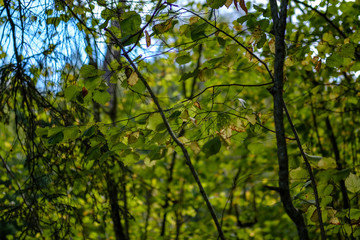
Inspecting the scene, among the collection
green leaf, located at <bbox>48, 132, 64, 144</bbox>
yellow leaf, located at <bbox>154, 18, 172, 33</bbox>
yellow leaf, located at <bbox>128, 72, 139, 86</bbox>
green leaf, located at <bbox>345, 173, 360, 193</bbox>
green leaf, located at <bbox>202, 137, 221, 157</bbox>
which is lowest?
green leaf, located at <bbox>345, 173, 360, 193</bbox>

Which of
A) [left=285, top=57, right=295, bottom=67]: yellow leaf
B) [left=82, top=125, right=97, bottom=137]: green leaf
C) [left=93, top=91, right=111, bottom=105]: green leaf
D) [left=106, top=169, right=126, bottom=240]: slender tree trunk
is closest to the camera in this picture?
[left=82, top=125, right=97, bottom=137]: green leaf

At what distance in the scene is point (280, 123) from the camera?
1.08 meters

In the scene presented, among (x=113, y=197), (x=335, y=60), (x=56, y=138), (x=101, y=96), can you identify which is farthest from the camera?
(x=113, y=197)

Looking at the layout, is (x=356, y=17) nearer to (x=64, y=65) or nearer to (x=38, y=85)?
(x=64, y=65)

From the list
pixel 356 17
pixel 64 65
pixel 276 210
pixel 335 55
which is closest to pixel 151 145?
pixel 64 65

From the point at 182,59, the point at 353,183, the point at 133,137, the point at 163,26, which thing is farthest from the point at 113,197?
the point at 353,183

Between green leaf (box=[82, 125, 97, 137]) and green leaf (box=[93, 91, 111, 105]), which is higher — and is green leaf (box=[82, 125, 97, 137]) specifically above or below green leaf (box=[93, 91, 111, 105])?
below

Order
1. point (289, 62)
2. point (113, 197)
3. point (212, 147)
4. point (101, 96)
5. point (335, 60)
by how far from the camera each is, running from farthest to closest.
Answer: point (113, 197)
point (289, 62)
point (335, 60)
point (101, 96)
point (212, 147)

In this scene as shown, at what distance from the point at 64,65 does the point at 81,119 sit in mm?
377

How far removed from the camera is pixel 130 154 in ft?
4.32

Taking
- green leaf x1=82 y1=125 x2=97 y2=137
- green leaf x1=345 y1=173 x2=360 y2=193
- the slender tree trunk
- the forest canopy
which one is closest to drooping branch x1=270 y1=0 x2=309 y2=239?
the forest canopy

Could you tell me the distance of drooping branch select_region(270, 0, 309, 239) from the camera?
1.05 meters

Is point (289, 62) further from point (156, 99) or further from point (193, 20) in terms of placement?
point (156, 99)

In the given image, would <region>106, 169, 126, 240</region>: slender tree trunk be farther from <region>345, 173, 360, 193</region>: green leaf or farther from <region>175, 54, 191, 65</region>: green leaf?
<region>345, 173, 360, 193</region>: green leaf
